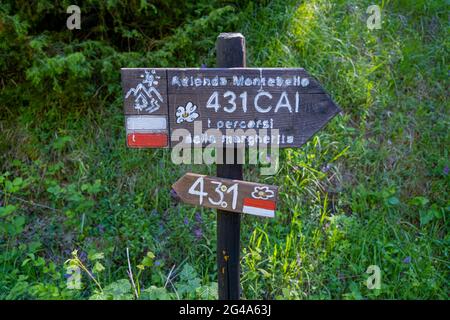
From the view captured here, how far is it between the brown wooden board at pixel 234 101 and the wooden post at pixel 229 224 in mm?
103

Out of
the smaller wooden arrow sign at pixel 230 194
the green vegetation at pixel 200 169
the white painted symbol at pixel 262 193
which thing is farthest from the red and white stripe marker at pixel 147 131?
the green vegetation at pixel 200 169

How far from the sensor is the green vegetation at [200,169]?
9.55ft

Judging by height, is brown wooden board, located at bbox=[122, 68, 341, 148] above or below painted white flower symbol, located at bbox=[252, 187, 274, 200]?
above

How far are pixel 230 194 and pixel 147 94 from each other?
0.59 metres

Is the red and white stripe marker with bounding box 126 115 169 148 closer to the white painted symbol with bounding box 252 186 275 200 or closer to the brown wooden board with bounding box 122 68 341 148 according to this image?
the brown wooden board with bounding box 122 68 341 148

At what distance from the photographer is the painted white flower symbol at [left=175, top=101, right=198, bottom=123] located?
2.03 meters

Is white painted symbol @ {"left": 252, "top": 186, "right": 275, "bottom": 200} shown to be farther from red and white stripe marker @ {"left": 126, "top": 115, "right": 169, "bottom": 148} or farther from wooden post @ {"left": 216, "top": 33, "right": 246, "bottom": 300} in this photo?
red and white stripe marker @ {"left": 126, "top": 115, "right": 169, "bottom": 148}

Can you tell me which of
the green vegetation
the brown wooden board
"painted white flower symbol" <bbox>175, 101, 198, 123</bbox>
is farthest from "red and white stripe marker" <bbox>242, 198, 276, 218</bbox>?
the green vegetation

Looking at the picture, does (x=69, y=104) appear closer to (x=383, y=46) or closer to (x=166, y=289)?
(x=166, y=289)

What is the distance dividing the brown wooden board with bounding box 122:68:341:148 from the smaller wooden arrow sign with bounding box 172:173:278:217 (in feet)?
0.61

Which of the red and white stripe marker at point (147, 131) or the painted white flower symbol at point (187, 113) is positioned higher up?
the painted white flower symbol at point (187, 113)

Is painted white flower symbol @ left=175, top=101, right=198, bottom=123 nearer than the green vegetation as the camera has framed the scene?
Yes

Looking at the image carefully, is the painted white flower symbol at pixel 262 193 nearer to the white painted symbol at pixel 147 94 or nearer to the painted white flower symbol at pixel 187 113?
the painted white flower symbol at pixel 187 113

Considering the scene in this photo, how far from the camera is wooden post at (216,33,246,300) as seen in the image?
206 centimetres
